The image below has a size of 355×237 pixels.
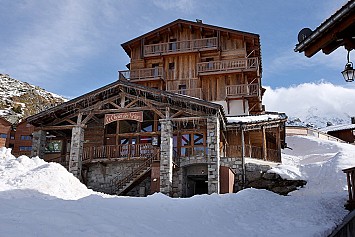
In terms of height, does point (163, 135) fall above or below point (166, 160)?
above

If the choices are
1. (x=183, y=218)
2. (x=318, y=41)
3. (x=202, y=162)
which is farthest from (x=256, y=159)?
(x=318, y=41)

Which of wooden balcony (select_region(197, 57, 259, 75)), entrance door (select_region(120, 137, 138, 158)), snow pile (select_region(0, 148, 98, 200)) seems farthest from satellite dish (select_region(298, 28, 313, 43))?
wooden balcony (select_region(197, 57, 259, 75))

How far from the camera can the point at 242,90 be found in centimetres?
2588

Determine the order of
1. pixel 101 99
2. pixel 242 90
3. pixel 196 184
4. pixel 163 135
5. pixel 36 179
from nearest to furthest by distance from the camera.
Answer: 1. pixel 36 179
2. pixel 163 135
3. pixel 101 99
4. pixel 196 184
5. pixel 242 90

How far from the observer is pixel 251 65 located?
88.1 ft

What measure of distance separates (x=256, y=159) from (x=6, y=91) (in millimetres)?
61315

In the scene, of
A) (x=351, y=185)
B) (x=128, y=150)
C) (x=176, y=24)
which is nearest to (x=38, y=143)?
(x=128, y=150)

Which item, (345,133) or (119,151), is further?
(345,133)

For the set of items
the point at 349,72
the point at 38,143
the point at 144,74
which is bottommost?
the point at 38,143

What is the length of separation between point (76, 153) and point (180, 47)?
44.8 ft

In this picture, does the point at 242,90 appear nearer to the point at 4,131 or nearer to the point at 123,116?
the point at 123,116

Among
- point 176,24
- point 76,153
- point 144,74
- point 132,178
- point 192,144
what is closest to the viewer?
point 132,178

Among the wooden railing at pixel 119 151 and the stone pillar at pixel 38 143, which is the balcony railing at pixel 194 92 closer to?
the wooden railing at pixel 119 151

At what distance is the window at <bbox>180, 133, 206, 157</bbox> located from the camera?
65.5 feet
